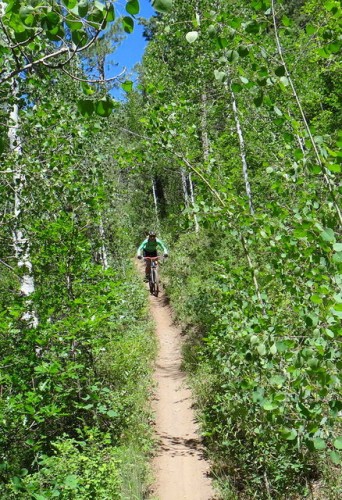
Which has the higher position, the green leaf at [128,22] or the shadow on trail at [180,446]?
the green leaf at [128,22]

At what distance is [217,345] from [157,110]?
12.4ft

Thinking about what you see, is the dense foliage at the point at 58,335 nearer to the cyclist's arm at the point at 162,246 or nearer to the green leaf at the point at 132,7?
the green leaf at the point at 132,7

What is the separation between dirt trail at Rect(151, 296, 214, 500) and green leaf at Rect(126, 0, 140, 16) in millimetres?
6415

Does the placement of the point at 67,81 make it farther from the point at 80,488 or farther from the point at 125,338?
the point at 80,488

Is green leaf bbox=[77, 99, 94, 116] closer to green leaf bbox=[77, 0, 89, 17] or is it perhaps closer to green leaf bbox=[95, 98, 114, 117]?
green leaf bbox=[95, 98, 114, 117]

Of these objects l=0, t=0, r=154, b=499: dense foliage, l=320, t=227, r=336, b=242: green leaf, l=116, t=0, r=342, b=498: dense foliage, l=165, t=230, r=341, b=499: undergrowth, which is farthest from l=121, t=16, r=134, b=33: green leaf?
l=0, t=0, r=154, b=499: dense foliage

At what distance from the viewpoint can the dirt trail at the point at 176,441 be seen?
21.1 feet

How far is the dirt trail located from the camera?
6.45m

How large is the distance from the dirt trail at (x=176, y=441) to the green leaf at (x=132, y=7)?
21.0ft

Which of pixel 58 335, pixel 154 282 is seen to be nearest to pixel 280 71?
pixel 58 335

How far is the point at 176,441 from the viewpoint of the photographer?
771 cm

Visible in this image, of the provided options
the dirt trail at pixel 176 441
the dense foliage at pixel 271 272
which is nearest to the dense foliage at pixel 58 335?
the dirt trail at pixel 176 441

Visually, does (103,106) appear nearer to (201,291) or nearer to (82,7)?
(82,7)

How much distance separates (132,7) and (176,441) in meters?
7.55
